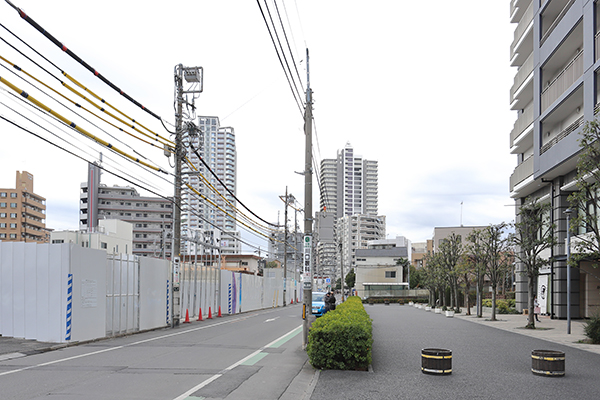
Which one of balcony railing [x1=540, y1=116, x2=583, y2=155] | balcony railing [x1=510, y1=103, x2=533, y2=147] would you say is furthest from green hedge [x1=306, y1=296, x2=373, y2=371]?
balcony railing [x1=510, y1=103, x2=533, y2=147]

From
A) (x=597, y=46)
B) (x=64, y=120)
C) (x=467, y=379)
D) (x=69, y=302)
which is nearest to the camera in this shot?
(x=467, y=379)

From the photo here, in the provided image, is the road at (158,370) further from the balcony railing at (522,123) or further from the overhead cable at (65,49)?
the balcony railing at (522,123)

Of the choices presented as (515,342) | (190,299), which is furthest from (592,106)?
(190,299)

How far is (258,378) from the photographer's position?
10484 mm

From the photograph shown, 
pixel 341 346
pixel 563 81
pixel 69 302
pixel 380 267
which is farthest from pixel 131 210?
pixel 341 346

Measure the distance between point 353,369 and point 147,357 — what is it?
544cm

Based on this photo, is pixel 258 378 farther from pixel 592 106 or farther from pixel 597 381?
pixel 592 106

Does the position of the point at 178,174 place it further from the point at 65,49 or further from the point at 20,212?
the point at 20,212

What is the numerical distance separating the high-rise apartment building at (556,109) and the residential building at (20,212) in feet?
309

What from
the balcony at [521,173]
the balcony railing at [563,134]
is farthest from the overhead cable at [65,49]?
the balcony at [521,173]

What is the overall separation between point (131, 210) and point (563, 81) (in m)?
89.1

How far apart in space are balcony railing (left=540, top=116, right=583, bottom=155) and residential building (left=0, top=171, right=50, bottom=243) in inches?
3822

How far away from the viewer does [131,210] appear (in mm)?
103188

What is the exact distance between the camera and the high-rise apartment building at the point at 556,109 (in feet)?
80.4
